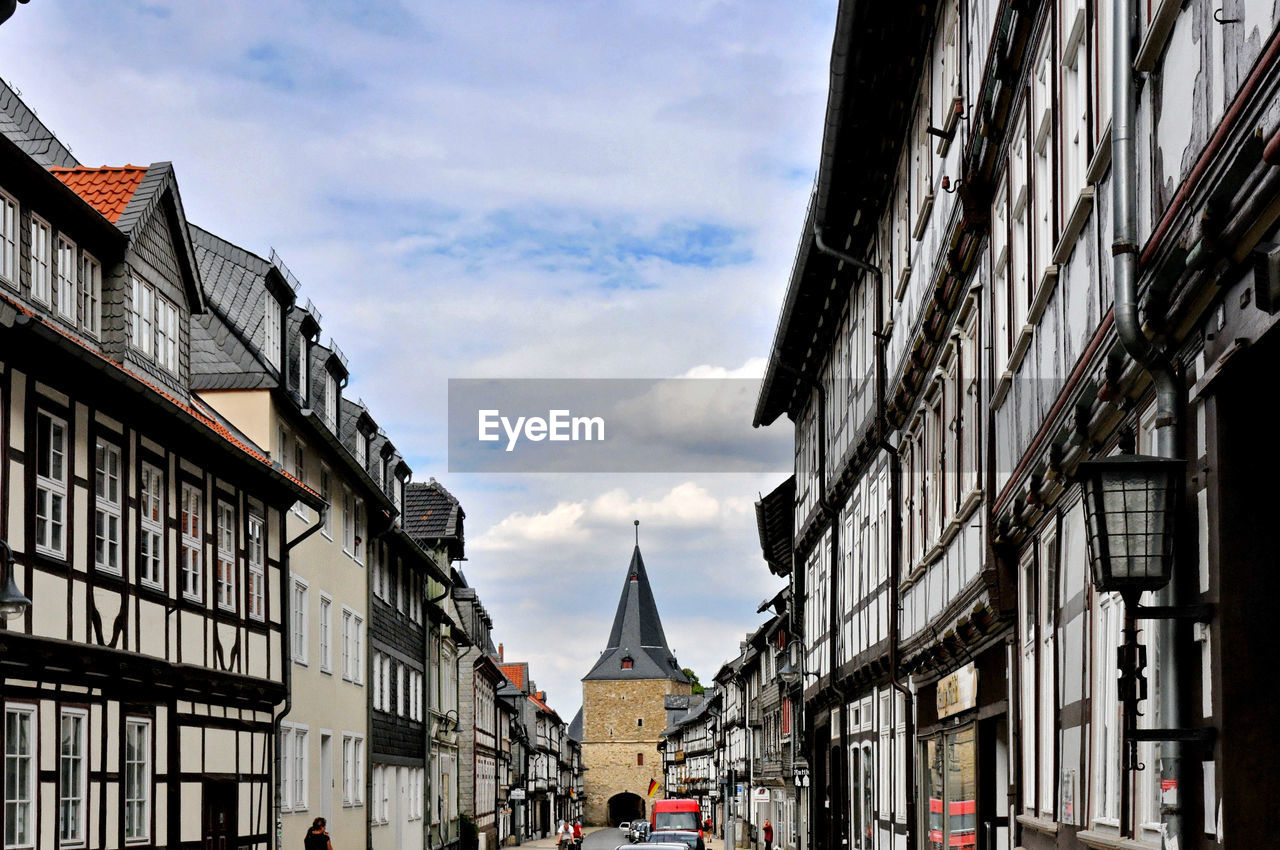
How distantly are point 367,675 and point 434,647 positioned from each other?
43.5 ft

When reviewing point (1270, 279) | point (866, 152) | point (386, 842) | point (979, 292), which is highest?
point (866, 152)

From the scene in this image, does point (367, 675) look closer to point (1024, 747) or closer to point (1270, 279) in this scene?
point (1024, 747)

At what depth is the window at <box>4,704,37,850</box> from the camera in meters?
15.8

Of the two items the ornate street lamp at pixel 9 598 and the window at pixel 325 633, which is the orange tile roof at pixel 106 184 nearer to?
the ornate street lamp at pixel 9 598

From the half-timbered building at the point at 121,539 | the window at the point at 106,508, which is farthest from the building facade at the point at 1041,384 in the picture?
the window at the point at 106,508

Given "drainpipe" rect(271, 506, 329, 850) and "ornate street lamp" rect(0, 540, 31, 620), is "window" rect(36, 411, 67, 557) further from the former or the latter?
"drainpipe" rect(271, 506, 329, 850)

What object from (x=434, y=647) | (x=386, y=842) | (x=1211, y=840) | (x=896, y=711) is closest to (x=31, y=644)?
(x=896, y=711)

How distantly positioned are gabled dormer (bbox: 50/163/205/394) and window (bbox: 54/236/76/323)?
912 mm

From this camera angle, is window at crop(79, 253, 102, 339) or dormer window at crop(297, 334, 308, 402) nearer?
window at crop(79, 253, 102, 339)

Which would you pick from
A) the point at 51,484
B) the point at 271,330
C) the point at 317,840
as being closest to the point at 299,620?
the point at 317,840

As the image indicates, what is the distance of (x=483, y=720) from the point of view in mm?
66438

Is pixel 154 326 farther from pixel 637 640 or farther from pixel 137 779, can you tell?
pixel 637 640

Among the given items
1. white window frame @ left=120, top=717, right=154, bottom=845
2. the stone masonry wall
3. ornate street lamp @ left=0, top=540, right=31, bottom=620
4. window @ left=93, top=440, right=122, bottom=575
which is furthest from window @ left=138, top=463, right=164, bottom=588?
the stone masonry wall

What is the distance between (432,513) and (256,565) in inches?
1027
